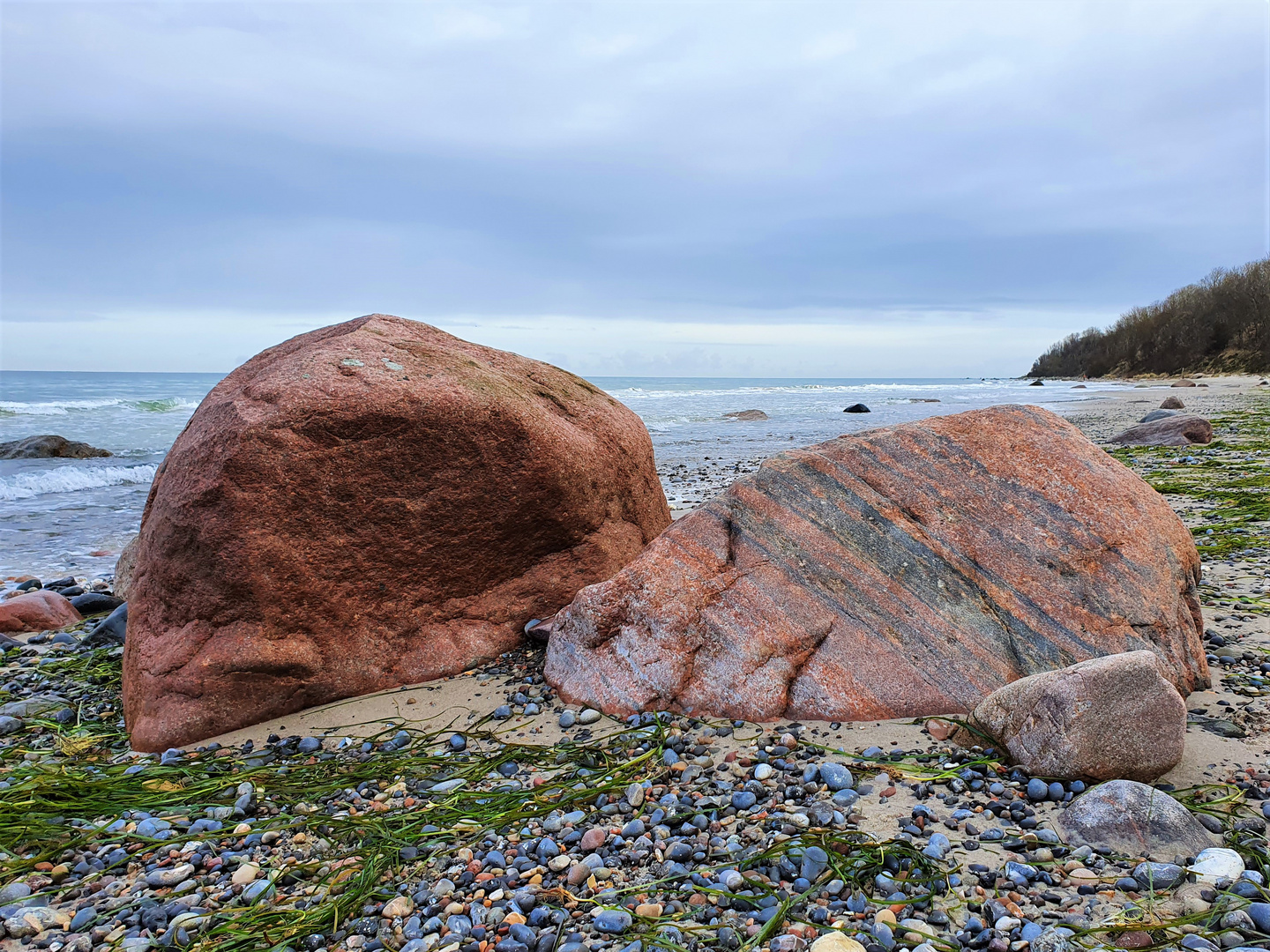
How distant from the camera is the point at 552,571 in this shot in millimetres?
5289

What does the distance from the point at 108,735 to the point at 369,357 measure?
2.59 metres

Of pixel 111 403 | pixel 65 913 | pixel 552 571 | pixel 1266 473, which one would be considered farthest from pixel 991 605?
pixel 111 403

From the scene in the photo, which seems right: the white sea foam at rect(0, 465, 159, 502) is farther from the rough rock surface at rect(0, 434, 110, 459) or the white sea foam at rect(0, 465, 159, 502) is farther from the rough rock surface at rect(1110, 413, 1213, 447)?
the rough rock surface at rect(1110, 413, 1213, 447)

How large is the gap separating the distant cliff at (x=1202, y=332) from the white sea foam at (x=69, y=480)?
54252 mm

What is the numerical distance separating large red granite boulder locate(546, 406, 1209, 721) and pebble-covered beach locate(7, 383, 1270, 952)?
0.27m

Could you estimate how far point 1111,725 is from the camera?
3.05 meters

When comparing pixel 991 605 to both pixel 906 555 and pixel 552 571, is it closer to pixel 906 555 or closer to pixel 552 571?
pixel 906 555

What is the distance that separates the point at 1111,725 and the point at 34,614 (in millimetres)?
7400

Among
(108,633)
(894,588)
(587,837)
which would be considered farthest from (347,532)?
(894,588)

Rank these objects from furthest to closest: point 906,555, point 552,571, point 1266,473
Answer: point 1266,473 → point 552,571 → point 906,555

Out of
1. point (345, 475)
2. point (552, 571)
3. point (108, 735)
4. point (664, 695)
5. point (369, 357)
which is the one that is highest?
point (369, 357)

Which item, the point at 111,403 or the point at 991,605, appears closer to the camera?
the point at 991,605

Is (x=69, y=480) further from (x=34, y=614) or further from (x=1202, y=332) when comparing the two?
(x=1202, y=332)

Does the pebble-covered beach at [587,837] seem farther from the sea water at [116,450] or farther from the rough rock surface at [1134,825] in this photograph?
the sea water at [116,450]
